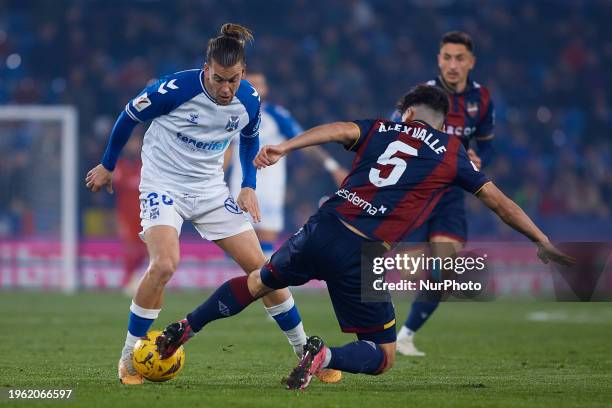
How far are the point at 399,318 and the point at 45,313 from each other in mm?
4291

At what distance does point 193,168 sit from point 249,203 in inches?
18.4

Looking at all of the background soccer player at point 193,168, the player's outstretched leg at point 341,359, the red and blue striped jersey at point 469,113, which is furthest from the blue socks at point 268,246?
the player's outstretched leg at point 341,359

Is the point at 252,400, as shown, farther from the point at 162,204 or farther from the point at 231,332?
the point at 231,332

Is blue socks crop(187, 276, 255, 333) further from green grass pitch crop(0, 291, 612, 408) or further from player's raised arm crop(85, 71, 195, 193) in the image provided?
player's raised arm crop(85, 71, 195, 193)

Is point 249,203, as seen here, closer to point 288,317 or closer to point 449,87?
point 288,317

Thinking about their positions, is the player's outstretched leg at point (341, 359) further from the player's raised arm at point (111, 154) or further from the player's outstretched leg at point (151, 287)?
the player's raised arm at point (111, 154)

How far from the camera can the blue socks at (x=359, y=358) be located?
20.6ft

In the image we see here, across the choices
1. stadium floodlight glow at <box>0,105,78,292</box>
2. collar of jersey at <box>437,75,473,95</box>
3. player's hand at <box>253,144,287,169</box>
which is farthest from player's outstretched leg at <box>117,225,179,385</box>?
stadium floodlight glow at <box>0,105,78,292</box>

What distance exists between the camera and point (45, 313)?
13234mm

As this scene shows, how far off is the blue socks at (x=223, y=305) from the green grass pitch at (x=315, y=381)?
15.7 inches

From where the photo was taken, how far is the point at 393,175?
247 inches

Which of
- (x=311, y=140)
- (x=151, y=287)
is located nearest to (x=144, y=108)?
(x=151, y=287)

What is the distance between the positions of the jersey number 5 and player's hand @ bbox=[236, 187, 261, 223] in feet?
2.98

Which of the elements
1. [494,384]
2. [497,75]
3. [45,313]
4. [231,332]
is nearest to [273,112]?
[231,332]
